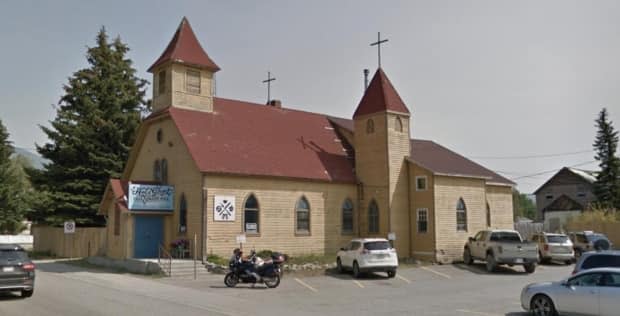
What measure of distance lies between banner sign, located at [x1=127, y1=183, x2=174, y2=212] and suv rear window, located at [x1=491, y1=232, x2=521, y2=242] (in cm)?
1606

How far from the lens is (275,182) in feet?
99.0

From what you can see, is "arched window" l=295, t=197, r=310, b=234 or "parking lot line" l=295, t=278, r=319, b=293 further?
"arched window" l=295, t=197, r=310, b=234

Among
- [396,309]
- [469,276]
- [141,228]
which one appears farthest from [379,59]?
[396,309]

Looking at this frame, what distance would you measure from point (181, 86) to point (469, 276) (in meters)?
17.7

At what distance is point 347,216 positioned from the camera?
109 ft

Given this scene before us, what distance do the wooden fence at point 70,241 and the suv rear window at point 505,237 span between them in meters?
20.8

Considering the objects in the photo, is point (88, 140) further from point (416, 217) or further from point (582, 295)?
point (582, 295)

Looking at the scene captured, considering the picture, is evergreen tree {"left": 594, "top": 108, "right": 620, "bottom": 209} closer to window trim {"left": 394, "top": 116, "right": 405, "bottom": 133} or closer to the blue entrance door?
window trim {"left": 394, "top": 116, "right": 405, "bottom": 133}

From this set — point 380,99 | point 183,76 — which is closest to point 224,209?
point 183,76

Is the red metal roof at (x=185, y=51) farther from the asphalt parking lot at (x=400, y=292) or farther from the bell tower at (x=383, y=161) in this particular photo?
the asphalt parking lot at (x=400, y=292)

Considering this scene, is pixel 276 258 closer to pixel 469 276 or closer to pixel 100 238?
pixel 469 276

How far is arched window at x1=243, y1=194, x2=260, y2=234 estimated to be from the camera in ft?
94.6

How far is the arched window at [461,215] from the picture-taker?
108ft

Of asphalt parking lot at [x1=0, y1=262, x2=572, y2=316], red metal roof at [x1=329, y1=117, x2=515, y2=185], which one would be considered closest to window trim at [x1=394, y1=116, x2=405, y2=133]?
red metal roof at [x1=329, y1=117, x2=515, y2=185]
